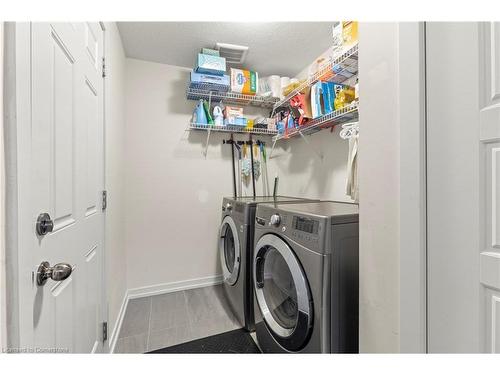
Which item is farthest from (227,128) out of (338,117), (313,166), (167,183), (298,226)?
(298,226)

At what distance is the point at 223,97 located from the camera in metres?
2.24

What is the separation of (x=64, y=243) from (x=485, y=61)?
150 centimetres

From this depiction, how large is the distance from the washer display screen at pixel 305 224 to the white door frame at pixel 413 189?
1.10 feet

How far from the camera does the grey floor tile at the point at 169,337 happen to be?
1.52 meters

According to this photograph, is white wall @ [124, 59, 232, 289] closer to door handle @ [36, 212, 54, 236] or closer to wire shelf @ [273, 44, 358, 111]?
wire shelf @ [273, 44, 358, 111]

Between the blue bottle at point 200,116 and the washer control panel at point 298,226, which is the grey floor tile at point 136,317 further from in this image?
the blue bottle at point 200,116

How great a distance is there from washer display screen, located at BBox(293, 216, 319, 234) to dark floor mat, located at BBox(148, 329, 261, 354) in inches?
38.6

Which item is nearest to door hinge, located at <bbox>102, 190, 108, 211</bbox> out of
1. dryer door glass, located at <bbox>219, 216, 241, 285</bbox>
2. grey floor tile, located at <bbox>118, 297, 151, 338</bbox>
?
dryer door glass, located at <bbox>219, 216, 241, 285</bbox>

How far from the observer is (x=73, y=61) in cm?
87

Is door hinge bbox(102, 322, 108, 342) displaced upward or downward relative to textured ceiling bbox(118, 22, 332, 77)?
downward

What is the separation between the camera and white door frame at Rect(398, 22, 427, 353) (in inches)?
28.4

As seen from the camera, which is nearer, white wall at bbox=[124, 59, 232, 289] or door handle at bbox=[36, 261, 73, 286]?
door handle at bbox=[36, 261, 73, 286]
